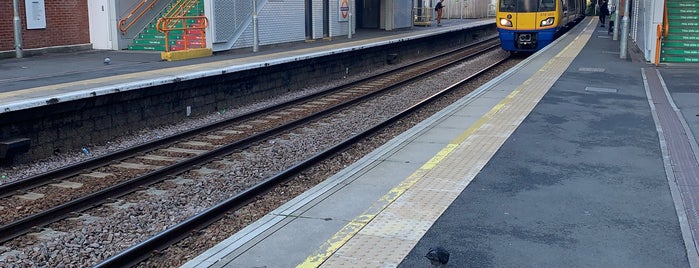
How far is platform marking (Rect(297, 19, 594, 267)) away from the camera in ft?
16.2

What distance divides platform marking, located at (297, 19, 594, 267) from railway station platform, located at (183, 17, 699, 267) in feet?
0.05

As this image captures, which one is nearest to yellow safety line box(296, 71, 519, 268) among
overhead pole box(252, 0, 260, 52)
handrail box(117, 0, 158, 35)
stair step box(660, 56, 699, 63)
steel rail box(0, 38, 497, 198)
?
steel rail box(0, 38, 497, 198)

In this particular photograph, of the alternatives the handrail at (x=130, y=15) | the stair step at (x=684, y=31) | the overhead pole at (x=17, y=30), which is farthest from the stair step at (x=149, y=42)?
the stair step at (x=684, y=31)

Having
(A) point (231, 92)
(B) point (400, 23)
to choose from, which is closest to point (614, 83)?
(A) point (231, 92)

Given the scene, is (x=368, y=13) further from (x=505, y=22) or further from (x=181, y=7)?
(x=181, y=7)

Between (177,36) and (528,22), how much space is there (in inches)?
445

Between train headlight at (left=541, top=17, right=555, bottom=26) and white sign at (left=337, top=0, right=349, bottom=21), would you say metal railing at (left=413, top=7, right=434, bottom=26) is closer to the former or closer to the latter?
white sign at (left=337, top=0, right=349, bottom=21)

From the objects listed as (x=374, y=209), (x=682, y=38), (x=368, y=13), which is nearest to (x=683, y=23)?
(x=682, y=38)

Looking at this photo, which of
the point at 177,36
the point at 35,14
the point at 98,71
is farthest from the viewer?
the point at 177,36

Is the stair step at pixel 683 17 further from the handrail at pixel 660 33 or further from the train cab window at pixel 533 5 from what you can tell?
the train cab window at pixel 533 5

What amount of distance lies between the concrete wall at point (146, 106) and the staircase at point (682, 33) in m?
8.75

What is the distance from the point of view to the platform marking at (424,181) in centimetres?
495

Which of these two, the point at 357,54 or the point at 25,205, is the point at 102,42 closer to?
the point at 357,54

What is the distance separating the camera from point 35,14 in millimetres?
16969
